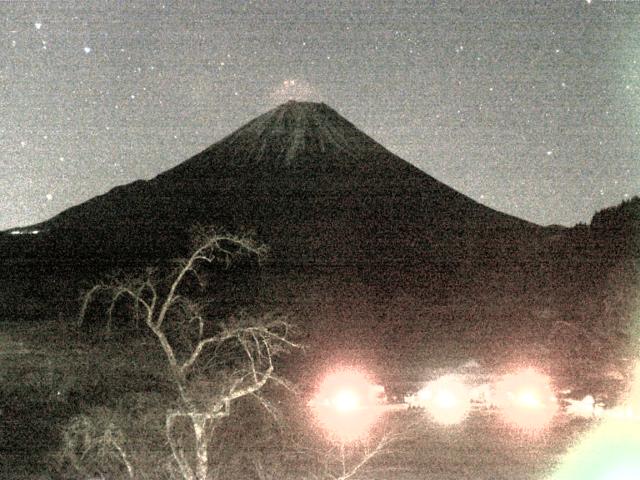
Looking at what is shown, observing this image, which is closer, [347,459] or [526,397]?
[347,459]

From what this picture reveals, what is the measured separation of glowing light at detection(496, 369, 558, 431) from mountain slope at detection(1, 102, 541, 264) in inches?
1063

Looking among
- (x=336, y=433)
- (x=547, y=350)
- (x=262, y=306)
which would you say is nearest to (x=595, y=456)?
(x=336, y=433)

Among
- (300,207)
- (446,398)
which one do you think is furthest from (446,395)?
(300,207)

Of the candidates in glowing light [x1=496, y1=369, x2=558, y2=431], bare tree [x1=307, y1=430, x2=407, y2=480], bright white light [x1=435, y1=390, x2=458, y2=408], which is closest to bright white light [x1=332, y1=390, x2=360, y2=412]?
bright white light [x1=435, y1=390, x2=458, y2=408]

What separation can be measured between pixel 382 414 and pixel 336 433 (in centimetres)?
229

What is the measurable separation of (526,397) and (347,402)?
448 cm

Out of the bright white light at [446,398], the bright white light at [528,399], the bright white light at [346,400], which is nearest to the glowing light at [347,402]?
the bright white light at [346,400]

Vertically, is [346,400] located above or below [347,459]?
above

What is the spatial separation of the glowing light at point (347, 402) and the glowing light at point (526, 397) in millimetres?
3086

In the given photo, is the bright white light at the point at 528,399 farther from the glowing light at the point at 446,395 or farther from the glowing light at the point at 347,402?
the glowing light at the point at 347,402

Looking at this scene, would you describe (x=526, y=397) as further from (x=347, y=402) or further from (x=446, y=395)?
(x=347, y=402)

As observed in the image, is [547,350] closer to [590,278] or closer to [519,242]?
[590,278]

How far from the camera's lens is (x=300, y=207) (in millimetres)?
58312

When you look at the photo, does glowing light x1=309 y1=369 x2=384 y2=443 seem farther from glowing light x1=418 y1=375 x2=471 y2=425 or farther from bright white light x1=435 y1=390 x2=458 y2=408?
bright white light x1=435 y1=390 x2=458 y2=408
